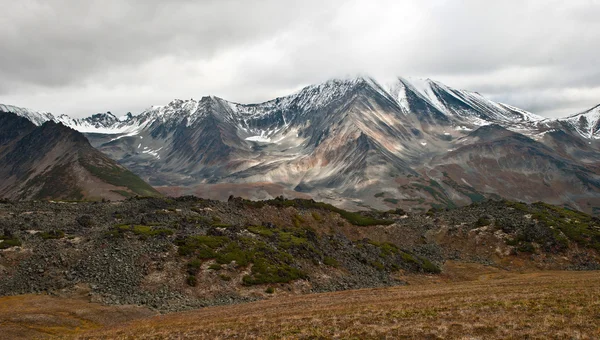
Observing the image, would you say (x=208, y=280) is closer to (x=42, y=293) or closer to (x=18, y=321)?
(x=42, y=293)

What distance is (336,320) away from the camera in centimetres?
3494

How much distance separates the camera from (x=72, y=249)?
65000 millimetres

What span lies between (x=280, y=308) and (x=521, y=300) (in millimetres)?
24570

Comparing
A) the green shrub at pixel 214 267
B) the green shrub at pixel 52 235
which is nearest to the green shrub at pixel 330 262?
the green shrub at pixel 214 267

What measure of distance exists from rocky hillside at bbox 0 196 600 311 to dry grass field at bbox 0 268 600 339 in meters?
7.24

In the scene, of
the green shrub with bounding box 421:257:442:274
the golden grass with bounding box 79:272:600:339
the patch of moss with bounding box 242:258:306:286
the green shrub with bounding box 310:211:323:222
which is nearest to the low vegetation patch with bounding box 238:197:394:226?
the green shrub with bounding box 310:211:323:222

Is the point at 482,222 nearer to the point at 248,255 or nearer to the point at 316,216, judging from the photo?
the point at 316,216

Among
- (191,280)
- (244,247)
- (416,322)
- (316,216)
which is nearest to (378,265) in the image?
(244,247)

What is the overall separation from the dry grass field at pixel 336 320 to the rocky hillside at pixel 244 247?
23.7ft

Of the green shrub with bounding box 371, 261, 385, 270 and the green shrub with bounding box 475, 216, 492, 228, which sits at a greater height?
the green shrub with bounding box 475, 216, 492, 228

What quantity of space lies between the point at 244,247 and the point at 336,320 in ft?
142

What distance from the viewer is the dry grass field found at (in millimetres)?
27531

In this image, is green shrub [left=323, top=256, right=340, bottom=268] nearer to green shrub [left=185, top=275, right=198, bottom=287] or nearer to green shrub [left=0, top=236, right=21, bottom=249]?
green shrub [left=185, top=275, right=198, bottom=287]

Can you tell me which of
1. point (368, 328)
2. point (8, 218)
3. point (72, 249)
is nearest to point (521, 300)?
point (368, 328)
